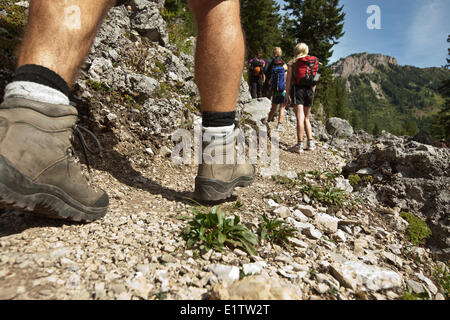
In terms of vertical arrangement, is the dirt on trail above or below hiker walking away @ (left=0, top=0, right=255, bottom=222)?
below

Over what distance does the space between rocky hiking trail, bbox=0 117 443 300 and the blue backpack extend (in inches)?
286

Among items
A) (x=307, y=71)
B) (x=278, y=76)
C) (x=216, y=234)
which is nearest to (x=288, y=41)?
(x=278, y=76)

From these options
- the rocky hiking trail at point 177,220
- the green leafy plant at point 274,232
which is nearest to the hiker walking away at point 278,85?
the rocky hiking trail at point 177,220

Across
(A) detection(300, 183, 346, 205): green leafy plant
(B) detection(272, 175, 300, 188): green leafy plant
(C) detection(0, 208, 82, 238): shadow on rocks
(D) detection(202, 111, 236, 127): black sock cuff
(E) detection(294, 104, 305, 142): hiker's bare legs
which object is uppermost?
(E) detection(294, 104, 305, 142): hiker's bare legs

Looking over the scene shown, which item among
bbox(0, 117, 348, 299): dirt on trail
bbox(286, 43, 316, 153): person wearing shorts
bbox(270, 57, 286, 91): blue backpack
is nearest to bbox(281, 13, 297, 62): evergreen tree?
bbox(270, 57, 286, 91): blue backpack

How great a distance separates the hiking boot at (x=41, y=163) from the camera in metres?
1.16

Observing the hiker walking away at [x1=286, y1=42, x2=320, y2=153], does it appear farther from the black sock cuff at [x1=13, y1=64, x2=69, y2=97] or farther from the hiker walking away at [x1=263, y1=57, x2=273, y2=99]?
the black sock cuff at [x1=13, y1=64, x2=69, y2=97]

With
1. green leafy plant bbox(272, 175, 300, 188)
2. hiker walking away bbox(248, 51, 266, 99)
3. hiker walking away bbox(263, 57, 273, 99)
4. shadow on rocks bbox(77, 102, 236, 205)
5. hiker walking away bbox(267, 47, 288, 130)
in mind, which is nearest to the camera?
shadow on rocks bbox(77, 102, 236, 205)

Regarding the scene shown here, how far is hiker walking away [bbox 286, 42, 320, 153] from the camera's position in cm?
609

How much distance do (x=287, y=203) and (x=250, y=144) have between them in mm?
2803

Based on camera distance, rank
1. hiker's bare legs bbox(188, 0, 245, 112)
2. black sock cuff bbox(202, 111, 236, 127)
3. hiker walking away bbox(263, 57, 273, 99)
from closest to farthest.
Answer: hiker's bare legs bbox(188, 0, 245, 112) → black sock cuff bbox(202, 111, 236, 127) → hiker walking away bbox(263, 57, 273, 99)

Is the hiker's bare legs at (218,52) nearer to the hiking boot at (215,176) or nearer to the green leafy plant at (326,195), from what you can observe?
the hiking boot at (215,176)

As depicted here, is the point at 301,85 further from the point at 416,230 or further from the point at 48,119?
the point at 48,119
